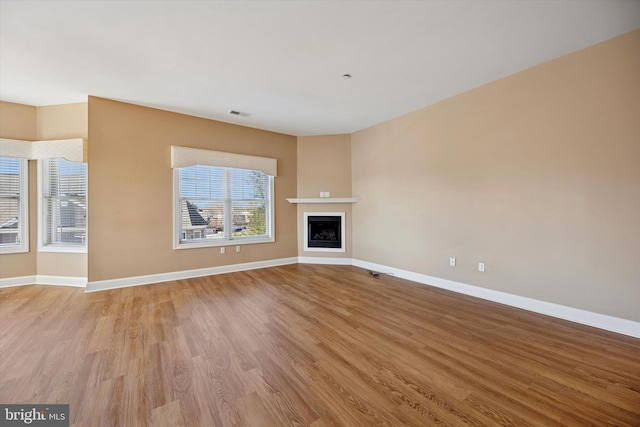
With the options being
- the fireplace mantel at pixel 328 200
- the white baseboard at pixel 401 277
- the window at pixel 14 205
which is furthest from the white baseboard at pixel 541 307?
the window at pixel 14 205

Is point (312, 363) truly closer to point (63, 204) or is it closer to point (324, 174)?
point (324, 174)

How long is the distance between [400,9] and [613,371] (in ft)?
10.5

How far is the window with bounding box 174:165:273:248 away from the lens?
4.37 m

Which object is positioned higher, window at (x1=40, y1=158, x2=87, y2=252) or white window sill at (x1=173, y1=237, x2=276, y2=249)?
window at (x1=40, y1=158, x2=87, y2=252)

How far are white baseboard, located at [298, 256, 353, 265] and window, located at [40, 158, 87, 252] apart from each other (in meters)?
3.80

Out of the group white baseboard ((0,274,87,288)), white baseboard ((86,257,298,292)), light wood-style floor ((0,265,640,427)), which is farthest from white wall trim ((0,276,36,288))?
white baseboard ((86,257,298,292))

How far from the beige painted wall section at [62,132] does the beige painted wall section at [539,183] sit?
5.24 m

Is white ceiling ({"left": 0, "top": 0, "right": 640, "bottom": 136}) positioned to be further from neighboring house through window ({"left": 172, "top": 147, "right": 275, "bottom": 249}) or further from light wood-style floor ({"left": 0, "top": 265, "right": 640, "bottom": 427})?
light wood-style floor ({"left": 0, "top": 265, "right": 640, "bottom": 427})

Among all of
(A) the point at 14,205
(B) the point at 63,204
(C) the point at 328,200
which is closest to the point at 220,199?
(C) the point at 328,200

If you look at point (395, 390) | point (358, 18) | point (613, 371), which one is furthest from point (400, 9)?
point (613, 371)

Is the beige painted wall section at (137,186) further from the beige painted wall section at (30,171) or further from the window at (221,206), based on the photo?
the beige painted wall section at (30,171)

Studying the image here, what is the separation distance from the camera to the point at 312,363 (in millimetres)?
1944

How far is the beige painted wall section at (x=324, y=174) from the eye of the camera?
534 centimetres

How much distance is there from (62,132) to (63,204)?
1.15 metres
